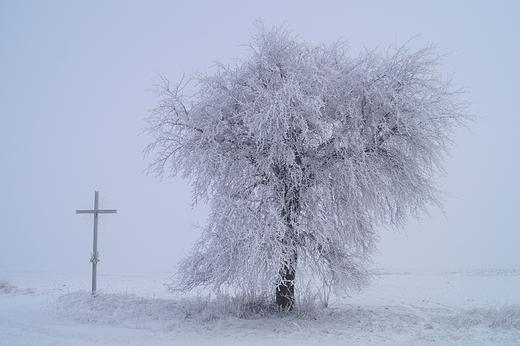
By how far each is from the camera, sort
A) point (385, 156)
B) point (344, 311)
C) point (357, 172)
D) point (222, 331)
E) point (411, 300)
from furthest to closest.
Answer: point (411, 300), point (344, 311), point (385, 156), point (357, 172), point (222, 331)

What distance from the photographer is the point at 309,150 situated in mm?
11117

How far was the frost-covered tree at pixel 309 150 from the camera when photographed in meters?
10.1

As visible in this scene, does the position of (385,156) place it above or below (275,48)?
below

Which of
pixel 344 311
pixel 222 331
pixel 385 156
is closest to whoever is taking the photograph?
pixel 222 331

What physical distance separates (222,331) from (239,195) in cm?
321

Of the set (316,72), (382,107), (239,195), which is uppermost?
(316,72)

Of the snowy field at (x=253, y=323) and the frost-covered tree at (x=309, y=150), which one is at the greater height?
the frost-covered tree at (x=309, y=150)

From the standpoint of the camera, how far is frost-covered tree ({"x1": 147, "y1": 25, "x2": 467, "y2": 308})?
10094 mm

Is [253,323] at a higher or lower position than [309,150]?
lower

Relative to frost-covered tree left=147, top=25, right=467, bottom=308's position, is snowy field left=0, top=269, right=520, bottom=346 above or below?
below

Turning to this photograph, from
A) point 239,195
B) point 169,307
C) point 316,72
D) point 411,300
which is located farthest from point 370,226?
point 169,307

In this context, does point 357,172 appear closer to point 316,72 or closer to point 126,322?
point 316,72

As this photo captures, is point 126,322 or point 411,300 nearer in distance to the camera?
point 126,322

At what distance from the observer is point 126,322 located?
10.5m
